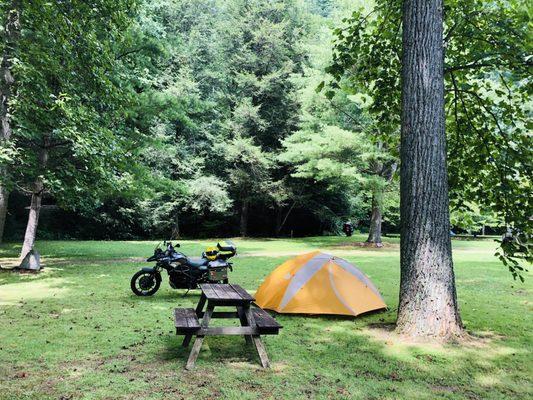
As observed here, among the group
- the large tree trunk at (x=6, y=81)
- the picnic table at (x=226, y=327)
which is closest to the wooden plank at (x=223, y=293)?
the picnic table at (x=226, y=327)

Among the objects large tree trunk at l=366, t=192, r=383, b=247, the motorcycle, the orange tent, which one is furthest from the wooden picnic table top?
large tree trunk at l=366, t=192, r=383, b=247

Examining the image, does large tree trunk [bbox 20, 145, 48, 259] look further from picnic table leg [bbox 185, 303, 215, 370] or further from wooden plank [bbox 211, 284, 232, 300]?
picnic table leg [bbox 185, 303, 215, 370]

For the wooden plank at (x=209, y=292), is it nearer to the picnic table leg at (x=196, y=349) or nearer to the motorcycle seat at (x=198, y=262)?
the picnic table leg at (x=196, y=349)

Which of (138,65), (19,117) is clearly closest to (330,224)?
(138,65)

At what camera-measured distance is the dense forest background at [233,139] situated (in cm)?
1576

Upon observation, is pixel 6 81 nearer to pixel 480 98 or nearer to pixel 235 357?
pixel 235 357

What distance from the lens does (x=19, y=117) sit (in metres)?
10.6

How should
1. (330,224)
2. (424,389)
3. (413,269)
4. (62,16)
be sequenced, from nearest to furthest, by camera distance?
1. (424,389)
2. (413,269)
3. (62,16)
4. (330,224)

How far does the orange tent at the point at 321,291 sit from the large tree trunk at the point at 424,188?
1445mm

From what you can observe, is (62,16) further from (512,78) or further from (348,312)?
(512,78)

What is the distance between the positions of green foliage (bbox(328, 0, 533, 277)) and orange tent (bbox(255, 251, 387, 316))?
2.12 meters

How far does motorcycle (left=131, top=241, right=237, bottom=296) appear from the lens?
8211 mm

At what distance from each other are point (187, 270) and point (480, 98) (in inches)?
238

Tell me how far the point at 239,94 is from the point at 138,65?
53.7 feet
